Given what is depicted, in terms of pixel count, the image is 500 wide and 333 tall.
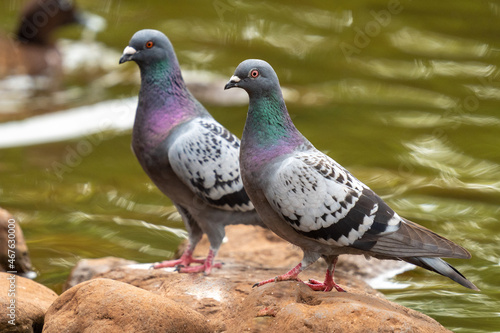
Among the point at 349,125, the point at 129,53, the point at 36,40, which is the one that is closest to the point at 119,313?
the point at 129,53

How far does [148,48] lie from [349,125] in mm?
6775

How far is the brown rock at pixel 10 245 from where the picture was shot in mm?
8594

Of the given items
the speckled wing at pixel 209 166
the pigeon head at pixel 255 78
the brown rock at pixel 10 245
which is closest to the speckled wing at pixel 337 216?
the pigeon head at pixel 255 78

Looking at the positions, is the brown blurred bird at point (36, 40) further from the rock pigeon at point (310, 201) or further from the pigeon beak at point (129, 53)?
the rock pigeon at point (310, 201)

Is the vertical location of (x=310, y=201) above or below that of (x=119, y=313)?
above

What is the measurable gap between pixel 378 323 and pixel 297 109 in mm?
9167

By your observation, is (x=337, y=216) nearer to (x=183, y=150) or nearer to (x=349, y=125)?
(x=183, y=150)

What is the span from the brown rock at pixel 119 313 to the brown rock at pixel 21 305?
58 centimetres

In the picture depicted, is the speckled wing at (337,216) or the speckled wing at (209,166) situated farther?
the speckled wing at (209,166)

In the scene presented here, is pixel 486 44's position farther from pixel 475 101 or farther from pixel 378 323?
pixel 378 323

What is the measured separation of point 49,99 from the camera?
1588 cm

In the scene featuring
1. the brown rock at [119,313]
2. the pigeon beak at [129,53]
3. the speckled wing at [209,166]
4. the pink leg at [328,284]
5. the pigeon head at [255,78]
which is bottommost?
the brown rock at [119,313]

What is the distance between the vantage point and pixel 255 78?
6527 millimetres

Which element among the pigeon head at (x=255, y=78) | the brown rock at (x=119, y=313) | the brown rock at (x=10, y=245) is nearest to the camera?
the brown rock at (x=119, y=313)
